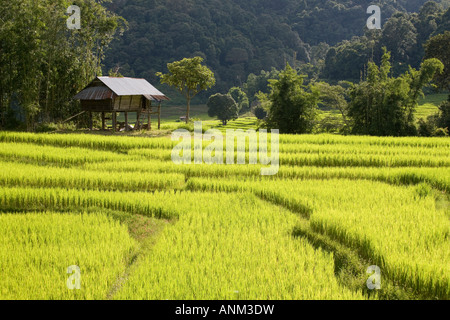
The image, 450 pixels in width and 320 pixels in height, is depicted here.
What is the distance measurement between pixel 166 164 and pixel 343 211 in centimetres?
509

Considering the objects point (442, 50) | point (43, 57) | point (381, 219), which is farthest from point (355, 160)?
point (442, 50)

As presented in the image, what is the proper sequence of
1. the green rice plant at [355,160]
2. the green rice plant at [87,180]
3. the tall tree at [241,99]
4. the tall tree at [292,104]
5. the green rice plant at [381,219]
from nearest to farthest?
1. the green rice plant at [381,219]
2. the green rice plant at [87,180]
3. the green rice plant at [355,160]
4. the tall tree at [292,104]
5. the tall tree at [241,99]

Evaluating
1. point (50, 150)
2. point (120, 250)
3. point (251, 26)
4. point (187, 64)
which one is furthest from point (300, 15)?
point (120, 250)

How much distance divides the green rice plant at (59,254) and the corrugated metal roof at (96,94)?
13583 millimetres

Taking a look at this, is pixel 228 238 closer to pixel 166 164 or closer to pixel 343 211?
pixel 343 211

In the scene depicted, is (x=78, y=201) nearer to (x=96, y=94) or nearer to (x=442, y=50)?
(x=96, y=94)

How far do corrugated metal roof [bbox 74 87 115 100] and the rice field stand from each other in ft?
30.4

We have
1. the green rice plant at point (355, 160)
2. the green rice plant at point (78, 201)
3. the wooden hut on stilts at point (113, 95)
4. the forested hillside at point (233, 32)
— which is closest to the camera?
the green rice plant at point (78, 201)

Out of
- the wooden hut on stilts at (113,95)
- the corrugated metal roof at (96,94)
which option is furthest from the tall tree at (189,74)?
the corrugated metal roof at (96,94)

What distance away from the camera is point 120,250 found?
4668mm

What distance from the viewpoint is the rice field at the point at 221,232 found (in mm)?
3848

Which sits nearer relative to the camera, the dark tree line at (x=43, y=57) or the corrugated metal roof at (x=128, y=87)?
the dark tree line at (x=43, y=57)

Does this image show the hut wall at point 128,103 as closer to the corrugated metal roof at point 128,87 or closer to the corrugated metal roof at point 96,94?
the corrugated metal roof at point 128,87
